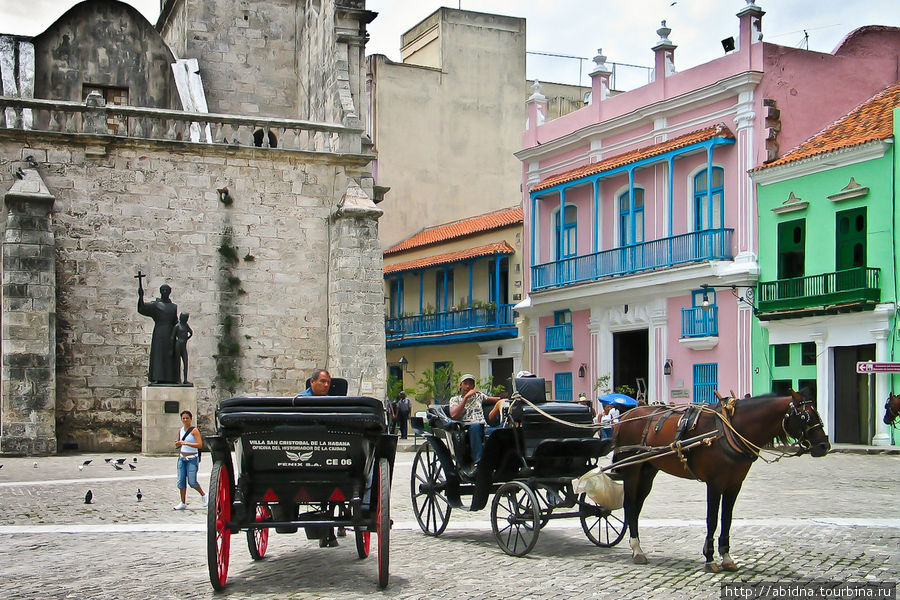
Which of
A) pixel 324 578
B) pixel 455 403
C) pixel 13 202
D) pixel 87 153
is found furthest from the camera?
pixel 87 153

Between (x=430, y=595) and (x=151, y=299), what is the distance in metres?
14.1

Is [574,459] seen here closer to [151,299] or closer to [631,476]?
[631,476]

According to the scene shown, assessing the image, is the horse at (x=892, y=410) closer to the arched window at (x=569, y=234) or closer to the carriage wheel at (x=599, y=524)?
the carriage wheel at (x=599, y=524)

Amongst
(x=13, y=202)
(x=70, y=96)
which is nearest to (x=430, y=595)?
(x=13, y=202)

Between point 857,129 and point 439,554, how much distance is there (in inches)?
747

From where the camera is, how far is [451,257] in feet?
117

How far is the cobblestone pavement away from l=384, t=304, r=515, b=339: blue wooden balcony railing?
→ 2090 centimetres

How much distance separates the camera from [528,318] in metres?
32.9

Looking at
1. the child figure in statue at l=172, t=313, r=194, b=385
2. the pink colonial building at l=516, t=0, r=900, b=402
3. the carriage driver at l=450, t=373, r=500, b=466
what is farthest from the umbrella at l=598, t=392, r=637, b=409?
the pink colonial building at l=516, t=0, r=900, b=402

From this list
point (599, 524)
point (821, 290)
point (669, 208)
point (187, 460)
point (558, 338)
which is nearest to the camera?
point (599, 524)

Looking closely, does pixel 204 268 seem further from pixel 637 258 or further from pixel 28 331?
pixel 637 258

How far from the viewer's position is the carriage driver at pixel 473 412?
359 inches

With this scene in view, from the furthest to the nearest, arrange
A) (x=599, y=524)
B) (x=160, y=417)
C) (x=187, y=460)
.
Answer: (x=160, y=417) → (x=187, y=460) → (x=599, y=524)

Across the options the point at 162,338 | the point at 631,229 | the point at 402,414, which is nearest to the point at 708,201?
the point at 631,229
